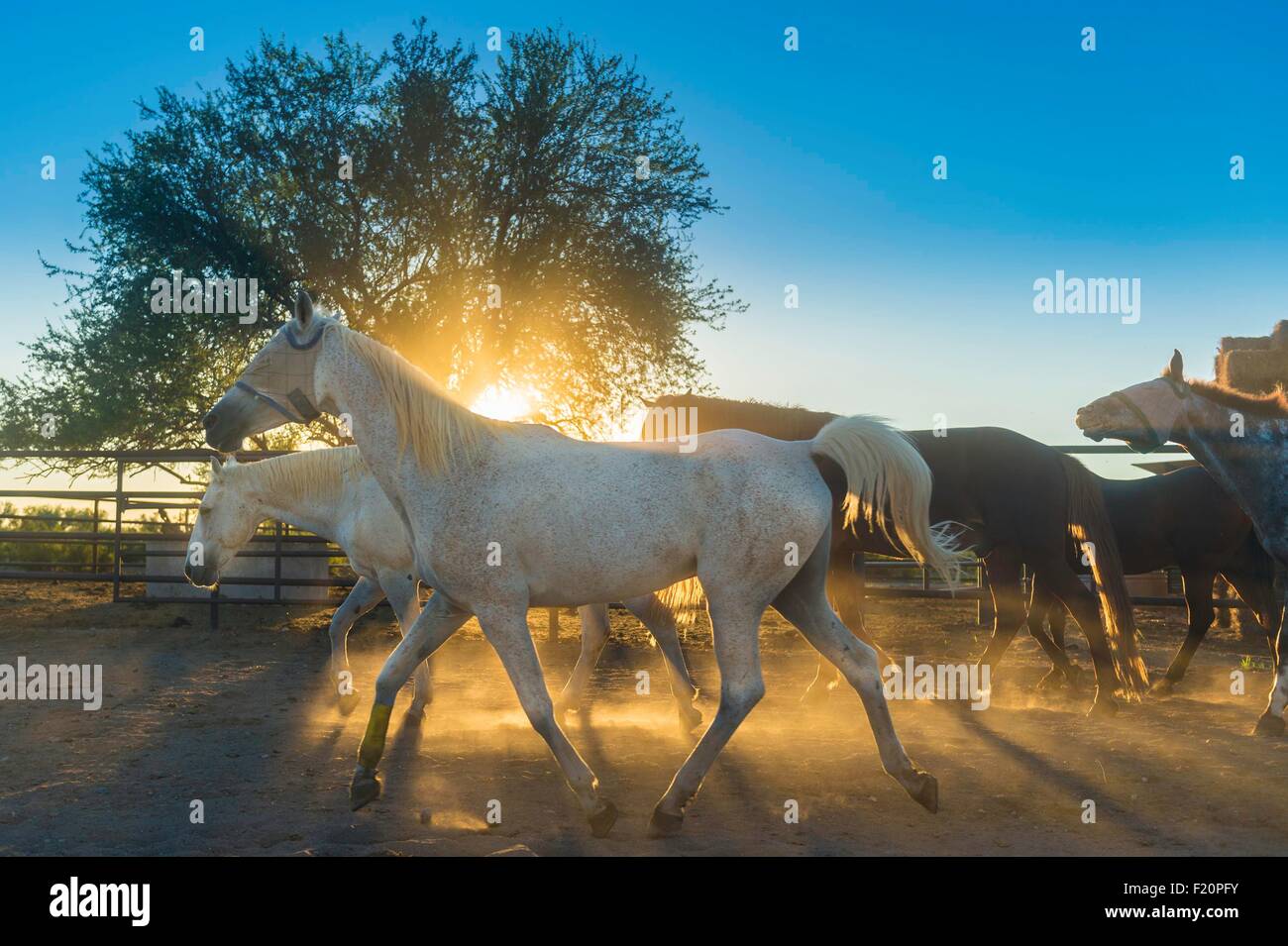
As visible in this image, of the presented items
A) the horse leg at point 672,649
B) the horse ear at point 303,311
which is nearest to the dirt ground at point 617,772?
the horse leg at point 672,649

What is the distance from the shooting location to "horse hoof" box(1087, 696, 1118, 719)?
20.2ft

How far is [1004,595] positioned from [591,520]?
420 centimetres

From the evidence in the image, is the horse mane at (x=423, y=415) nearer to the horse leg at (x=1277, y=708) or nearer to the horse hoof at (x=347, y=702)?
the horse hoof at (x=347, y=702)

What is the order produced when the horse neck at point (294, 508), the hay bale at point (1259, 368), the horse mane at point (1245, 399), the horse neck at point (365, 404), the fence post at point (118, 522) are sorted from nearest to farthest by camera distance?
the horse neck at point (365, 404), the horse mane at point (1245, 399), the horse neck at point (294, 508), the fence post at point (118, 522), the hay bale at point (1259, 368)

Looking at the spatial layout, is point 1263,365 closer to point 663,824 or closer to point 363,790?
point 663,824

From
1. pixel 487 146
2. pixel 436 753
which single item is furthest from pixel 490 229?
pixel 436 753

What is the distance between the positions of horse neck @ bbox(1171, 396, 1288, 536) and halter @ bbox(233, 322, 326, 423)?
473cm

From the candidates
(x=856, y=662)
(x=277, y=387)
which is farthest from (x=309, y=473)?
(x=856, y=662)

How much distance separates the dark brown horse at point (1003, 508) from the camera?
21.6 feet

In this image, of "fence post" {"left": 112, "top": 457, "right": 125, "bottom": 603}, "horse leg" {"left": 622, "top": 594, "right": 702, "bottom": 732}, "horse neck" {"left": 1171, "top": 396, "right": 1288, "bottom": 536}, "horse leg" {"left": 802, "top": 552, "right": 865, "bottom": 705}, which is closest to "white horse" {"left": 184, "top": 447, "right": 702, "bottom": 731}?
"horse leg" {"left": 622, "top": 594, "right": 702, "bottom": 732}

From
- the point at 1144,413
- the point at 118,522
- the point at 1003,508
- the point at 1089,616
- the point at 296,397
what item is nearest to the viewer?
the point at 296,397

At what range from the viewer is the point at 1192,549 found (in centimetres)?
746

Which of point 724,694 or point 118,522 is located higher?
point 118,522

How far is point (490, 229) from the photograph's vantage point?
15133 millimetres
